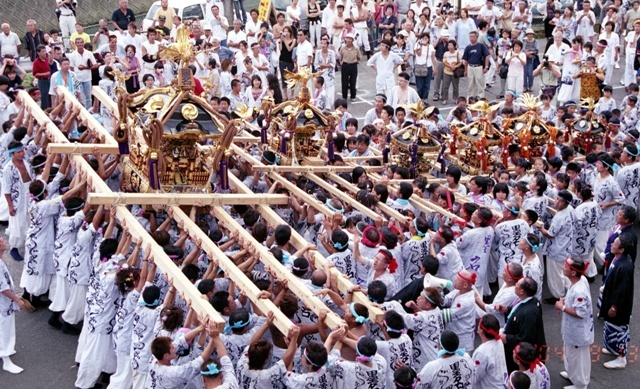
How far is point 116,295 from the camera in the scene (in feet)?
33.0

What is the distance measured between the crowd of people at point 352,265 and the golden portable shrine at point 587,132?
0.14 metres

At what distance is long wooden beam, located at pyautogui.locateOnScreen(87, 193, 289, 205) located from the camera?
10219 millimetres

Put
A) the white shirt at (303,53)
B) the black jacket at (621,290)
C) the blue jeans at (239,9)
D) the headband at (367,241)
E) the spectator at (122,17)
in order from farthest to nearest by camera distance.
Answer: the blue jeans at (239,9) → the spectator at (122,17) → the white shirt at (303,53) → the black jacket at (621,290) → the headband at (367,241)

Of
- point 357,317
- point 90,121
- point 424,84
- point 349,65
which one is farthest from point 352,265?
point 424,84

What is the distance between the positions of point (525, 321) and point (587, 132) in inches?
260

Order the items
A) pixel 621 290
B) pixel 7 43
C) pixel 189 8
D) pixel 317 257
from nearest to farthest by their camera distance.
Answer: pixel 317 257 < pixel 621 290 < pixel 7 43 < pixel 189 8

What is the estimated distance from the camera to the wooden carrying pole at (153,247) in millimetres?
8523

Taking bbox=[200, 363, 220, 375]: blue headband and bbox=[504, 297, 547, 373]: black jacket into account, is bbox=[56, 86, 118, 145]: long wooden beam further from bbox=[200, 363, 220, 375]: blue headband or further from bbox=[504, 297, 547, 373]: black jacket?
bbox=[504, 297, 547, 373]: black jacket

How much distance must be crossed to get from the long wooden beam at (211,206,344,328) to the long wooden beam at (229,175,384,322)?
48cm

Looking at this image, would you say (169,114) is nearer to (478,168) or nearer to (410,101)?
(478,168)

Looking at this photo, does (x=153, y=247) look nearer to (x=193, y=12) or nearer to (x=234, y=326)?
(x=234, y=326)

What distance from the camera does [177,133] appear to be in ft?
34.8

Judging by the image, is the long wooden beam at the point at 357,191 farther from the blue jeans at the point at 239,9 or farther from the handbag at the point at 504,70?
the blue jeans at the point at 239,9

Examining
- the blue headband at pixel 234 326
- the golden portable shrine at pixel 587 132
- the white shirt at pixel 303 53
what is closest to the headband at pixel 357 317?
the blue headband at pixel 234 326
